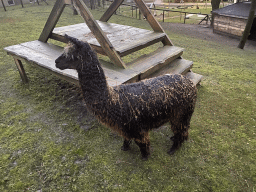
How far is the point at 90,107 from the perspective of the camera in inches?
104

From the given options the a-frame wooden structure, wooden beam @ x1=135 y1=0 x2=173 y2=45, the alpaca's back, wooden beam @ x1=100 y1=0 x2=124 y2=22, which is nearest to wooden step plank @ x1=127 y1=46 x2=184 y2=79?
the a-frame wooden structure

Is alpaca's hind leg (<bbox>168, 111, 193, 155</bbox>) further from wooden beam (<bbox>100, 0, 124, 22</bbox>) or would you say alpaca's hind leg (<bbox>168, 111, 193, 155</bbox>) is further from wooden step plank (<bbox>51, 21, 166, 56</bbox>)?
wooden beam (<bbox>100, 0, 124, 22</bbox>)

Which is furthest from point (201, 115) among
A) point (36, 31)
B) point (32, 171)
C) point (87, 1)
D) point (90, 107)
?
point (87, 1)

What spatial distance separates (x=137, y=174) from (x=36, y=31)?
9786mm

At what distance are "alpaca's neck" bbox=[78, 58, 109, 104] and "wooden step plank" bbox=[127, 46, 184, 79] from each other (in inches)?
55.2

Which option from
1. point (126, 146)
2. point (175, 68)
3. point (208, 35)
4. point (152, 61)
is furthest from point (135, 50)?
point (208, 35)

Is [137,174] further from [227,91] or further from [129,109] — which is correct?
[227,91]

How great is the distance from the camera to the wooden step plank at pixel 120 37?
417 cm

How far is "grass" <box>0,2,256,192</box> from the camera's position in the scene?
2846mm

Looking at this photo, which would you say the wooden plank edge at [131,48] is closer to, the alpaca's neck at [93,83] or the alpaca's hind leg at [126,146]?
the alpaca's neck at [93,83]

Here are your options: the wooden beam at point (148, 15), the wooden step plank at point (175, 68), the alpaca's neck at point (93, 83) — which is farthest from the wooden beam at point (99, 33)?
the wooden beam at point (148, 15)

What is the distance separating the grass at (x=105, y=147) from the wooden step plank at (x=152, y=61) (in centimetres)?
129

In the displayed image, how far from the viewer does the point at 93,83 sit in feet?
8.21

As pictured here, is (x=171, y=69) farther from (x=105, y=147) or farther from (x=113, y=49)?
(x=105, y=147)
